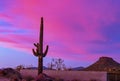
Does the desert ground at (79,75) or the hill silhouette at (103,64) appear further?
the hill silhouette at (103,64)

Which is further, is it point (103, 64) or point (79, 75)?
point (103, 64)

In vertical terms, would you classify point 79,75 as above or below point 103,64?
below

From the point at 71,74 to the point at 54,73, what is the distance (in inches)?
98.6

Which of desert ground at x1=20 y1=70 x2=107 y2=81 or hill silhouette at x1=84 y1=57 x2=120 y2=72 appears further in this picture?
hill silhouette at x1=84 y1=57 x2=120 y2=72

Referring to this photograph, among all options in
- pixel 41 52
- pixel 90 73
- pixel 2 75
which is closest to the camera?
pixel 41 52

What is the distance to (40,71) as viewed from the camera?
122 feet

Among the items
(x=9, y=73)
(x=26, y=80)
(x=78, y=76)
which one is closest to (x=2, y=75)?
(x=9, y=73)

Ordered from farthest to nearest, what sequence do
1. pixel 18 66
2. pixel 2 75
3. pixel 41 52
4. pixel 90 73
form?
pixel 18 66 → pixel 2 75 → pixel 90 73 → pixel 41 52

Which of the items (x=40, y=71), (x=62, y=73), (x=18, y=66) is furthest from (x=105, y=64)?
(x=40, y=71)

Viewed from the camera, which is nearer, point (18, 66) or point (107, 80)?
point (107, 80)

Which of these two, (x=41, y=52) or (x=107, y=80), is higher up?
(x=41, y=52)

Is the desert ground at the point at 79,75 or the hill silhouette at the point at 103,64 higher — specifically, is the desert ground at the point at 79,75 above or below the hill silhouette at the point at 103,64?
below

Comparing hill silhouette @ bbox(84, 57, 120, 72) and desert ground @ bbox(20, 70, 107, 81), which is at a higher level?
hill silhouette @ bbox(84, 57, 120, 72)

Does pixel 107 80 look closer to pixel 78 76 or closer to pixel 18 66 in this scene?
pixel 78 76
